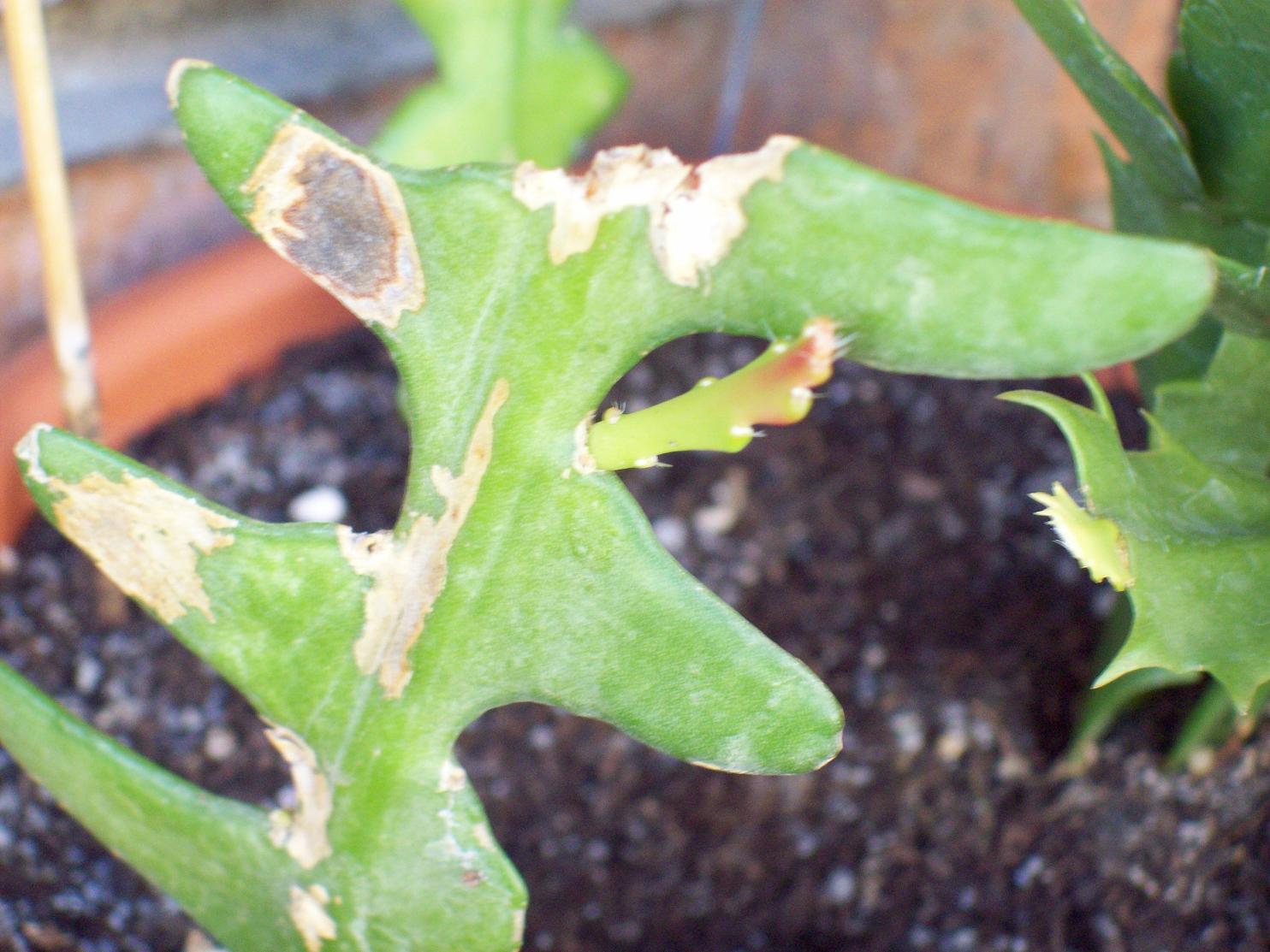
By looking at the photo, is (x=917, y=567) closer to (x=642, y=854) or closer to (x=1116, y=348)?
(x=642, y=854)

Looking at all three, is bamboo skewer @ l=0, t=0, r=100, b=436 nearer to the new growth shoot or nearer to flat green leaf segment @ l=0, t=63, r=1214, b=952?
flat green leaf segment @ l=0, t=63, r=1214, b=952

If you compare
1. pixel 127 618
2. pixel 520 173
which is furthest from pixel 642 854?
pixel 520 173

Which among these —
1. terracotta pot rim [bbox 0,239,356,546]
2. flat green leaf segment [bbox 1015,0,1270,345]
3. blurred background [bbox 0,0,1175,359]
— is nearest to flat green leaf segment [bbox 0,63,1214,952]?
flat green leaf segment [bbox 1015,0,1270,345]

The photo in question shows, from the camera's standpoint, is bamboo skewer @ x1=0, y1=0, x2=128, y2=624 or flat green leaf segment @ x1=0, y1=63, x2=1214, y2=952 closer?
flat green leaf segment @ x1=0, y1=63, x2=1214, y2=952

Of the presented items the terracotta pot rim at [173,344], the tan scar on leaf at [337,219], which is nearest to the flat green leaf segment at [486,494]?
the tan scar on leaf at [337,219]

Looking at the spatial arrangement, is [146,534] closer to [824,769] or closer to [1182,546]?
[1182,546]
